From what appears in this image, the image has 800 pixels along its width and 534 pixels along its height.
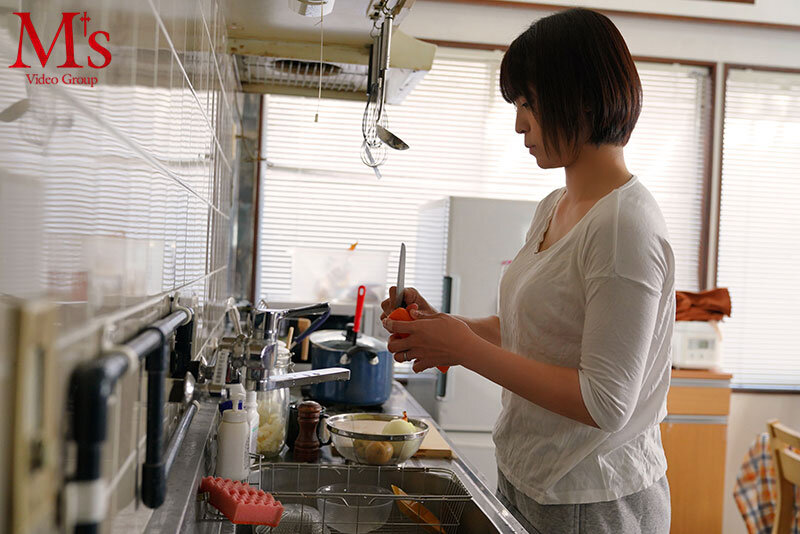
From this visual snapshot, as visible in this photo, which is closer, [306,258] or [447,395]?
[447,395]

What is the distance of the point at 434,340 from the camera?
1.08 meters

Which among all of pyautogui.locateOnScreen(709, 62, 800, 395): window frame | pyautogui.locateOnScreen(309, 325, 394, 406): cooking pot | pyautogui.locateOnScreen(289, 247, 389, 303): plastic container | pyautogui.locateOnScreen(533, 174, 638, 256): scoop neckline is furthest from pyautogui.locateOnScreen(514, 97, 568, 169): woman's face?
pyautogui.locateOnScreen(709, 62, 800, 395): window frame

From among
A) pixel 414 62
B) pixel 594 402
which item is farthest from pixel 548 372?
pixel 414 62

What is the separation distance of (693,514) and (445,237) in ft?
5.24

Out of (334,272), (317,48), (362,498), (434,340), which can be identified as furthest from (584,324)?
(334,272)

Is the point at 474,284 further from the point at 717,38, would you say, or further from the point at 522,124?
the point at 717,38

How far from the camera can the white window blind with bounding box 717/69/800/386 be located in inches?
142

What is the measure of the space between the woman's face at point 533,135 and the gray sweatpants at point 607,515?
0.54 meters

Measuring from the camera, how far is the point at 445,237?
285cm

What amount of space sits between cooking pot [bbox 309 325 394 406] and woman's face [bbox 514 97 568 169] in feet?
2.78

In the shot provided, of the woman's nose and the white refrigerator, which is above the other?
the woman's nose

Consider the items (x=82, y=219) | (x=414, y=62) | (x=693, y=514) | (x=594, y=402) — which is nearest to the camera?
(x=82, y=219)

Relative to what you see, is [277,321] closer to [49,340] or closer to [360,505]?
[360,505]

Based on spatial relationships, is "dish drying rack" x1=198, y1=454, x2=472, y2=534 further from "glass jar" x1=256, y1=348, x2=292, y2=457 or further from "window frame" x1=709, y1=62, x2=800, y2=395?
"window frame" x1=709, y1=62, x2=800, y2=395
